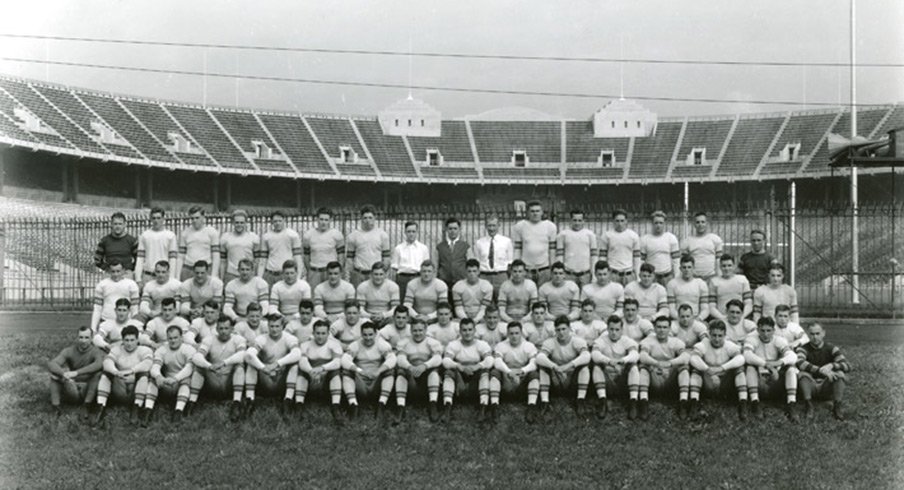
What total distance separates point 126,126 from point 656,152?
81.2ft

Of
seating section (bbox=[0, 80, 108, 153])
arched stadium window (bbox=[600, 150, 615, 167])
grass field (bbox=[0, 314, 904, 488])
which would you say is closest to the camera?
grass field (bbox=[0, 314, 904, 488])

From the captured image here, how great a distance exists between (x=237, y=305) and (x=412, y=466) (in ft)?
11.5

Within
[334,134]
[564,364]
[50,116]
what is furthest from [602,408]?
[334,134]

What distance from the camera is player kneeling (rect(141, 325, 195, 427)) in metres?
9.00

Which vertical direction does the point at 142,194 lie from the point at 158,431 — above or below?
above

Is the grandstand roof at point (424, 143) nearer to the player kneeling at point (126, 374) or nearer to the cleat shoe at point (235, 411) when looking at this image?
the player kneeling at point (126, 374)

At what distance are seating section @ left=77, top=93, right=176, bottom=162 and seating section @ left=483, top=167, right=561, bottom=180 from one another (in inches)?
575

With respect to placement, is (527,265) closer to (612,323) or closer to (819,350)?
(612,323)

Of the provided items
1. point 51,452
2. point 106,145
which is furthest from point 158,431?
point 106,145

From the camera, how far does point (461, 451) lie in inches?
326

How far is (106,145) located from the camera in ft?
113

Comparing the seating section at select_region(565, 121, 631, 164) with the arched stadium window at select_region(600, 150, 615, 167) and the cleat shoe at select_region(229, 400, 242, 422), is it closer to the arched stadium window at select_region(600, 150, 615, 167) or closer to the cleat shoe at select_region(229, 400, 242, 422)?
the arched stadium window at select_region(600, 150, 615, 167)

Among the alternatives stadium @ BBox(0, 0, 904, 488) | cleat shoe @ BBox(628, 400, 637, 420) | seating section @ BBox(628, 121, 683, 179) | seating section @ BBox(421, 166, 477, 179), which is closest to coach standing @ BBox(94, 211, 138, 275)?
stadium @ BBox(0, 0, 904, 488)

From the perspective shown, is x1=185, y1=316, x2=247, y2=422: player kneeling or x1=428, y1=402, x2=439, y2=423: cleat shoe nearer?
x1=428, y1=402, x2=439, y2=423: cleat shoe
